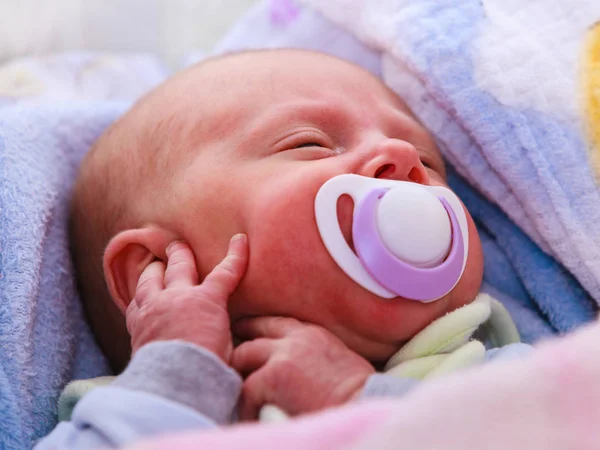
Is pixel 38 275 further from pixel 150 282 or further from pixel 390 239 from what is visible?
pixel 390 239

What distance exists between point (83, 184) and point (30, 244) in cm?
16

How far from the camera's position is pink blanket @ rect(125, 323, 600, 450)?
0.55m

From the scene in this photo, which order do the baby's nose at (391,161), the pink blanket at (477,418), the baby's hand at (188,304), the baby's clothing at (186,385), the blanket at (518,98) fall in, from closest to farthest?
the pink blanket at (477,418), the baby's clothing at (186,385), the baby's hand at (188,304), the baby's nose at (391,161), the blanket at (518,98)

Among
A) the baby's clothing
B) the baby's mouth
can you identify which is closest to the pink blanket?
the baby's clothing

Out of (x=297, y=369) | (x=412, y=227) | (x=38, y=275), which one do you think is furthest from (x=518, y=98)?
(x=38, y=275)

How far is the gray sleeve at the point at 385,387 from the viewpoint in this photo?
0.72 metres

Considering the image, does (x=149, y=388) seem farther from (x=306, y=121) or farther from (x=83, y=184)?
(x=83, y=184)

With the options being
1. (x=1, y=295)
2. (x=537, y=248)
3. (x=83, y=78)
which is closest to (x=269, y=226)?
(x=1, y=295)

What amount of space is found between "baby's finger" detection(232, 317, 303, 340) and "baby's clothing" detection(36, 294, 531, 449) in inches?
3.8

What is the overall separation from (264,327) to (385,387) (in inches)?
7.4

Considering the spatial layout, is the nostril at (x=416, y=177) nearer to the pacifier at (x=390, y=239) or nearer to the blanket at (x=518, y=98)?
the pacifier at (x=390, y=239)

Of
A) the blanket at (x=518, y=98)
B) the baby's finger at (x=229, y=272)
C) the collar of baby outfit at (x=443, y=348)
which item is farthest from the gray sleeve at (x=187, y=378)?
the blanket at (x=518, y=98)

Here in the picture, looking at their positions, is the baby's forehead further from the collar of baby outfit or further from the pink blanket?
the pink blanket

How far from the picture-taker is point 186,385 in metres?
0.72
